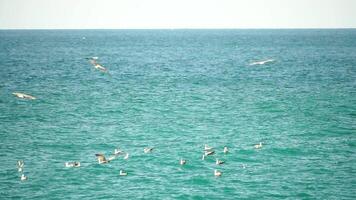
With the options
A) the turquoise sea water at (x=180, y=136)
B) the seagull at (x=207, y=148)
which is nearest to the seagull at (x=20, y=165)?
the turquoise sea water at (x=180, y=136)

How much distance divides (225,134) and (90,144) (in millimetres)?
12514

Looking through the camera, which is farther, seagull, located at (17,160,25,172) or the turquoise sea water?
seagull, located at (17,160,25,172)

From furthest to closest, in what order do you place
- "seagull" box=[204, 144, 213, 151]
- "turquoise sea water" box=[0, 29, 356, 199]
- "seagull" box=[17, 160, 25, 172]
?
"seagull" box=[204, 144, 213, 151], "seagull" box=[17, 160, 25, 172], "turquoise sea water" box=[0, 29, 356, 199]

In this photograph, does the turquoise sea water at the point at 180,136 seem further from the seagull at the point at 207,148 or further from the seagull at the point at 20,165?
the seagull at the point at 207,148

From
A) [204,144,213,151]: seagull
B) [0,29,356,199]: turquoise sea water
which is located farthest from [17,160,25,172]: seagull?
[204,144,213,151]: seagull

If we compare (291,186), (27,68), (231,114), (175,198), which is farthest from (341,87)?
(27,68)

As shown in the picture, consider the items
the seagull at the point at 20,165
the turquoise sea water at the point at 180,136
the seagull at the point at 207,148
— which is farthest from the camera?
the seagull at the point at 207,148

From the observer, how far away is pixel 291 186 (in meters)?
31.4

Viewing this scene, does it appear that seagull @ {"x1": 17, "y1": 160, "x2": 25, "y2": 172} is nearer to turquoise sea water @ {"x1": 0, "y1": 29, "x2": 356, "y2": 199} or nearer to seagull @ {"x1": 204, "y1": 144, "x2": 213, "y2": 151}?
turquoise sea water @ {"x1": 0, "y1": 29, "x2": 356, "y2": 199}

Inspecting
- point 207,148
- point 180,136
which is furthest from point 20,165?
point 180,136

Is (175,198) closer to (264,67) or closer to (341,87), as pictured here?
(341,87)

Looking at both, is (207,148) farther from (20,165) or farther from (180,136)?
(20,165)

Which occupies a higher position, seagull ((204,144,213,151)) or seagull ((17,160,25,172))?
seagull ((204,144,213,151))

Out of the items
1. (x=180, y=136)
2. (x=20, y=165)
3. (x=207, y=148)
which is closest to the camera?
(x=20, y=165)
